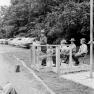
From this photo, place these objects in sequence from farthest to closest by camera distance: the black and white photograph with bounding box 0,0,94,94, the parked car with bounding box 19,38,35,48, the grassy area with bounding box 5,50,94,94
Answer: the parked car with bounding box 19,38,35,48
the black and white photograph with bounding box 0,0,94,94
the grassy area with bounding box 5,50,94,94

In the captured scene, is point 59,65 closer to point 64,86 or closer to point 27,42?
point 64,86

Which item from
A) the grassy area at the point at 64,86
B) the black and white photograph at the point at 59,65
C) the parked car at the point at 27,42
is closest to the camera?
the grassy area at the point at 64,86

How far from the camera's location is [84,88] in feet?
19.7

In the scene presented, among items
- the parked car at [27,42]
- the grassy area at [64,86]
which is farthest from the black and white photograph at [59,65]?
the parked car at [27,42]

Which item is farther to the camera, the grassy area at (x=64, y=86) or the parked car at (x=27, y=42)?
the parked car at (x=27, y=42)

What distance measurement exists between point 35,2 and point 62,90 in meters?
21.4

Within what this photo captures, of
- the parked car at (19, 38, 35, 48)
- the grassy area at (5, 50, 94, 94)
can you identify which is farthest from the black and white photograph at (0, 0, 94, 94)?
Answer: the parked car at (19, 38, 35, 48)

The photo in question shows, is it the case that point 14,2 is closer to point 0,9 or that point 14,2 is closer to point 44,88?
point 0,9

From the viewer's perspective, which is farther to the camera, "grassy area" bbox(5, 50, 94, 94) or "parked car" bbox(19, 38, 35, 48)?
"parked car" bbox(19, 38, 35, 48)

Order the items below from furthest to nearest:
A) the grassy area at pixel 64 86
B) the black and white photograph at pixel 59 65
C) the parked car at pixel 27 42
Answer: the parked car at pixel 27 42, the black and white photograph at pixel 59 65, the grassy area at pixel 64 86

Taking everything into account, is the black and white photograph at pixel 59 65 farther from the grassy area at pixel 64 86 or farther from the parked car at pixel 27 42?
the parked car at pixel 27 42

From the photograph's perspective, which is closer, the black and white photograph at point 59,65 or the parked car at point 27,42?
the black and white photograph at point 59,65

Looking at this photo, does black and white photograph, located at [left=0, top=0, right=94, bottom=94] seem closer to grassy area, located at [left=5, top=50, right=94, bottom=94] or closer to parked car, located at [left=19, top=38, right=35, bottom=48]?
grassy area, located at [left=5, top=50, right=94, bottom=94]

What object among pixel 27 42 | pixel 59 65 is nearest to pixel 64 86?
pixel 59 65
